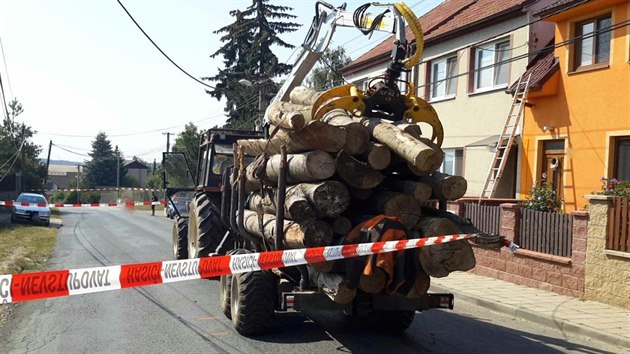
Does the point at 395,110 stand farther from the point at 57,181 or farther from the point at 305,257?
the point at 57,181

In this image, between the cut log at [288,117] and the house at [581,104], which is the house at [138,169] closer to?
the house at [581,104]

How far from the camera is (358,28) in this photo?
1177 cm

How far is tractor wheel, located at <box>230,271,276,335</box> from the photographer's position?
6398mm

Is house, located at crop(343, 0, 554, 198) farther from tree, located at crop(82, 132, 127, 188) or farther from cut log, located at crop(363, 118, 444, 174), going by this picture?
tree, located at crop(82, 132, 127, 188)

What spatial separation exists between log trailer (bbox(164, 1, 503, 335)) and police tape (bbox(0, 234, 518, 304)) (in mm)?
147

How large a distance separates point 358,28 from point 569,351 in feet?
24.6

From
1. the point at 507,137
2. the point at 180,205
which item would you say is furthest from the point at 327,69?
the point at 507,137

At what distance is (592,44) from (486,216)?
17.2 ft

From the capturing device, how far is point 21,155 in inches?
1564

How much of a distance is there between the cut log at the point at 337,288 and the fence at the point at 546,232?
5990 mm

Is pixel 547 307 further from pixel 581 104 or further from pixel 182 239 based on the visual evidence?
pixel 182 239

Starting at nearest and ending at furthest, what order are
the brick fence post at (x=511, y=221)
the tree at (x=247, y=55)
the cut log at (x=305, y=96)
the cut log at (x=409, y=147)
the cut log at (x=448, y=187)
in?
the cut log at (x=409, y=147) → the cut log at (x=448, y=187) → the cut log at (x=305, y=96) → the brick fence post at (x=511, y=221) → the tree at (x=247, y=55)

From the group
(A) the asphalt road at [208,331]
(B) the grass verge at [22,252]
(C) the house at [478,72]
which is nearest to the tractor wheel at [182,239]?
(A) the asphalt road at [208,331]

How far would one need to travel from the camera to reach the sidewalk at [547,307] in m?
7.45
